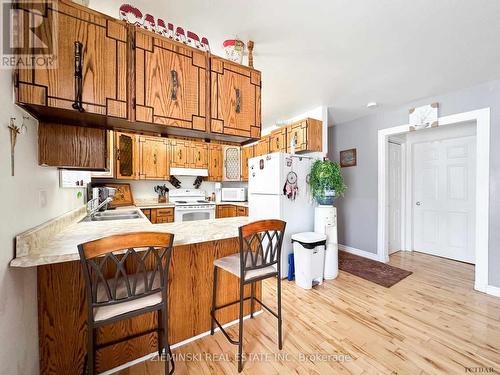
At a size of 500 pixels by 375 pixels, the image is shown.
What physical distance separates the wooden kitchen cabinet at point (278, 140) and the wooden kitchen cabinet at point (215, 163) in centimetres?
132

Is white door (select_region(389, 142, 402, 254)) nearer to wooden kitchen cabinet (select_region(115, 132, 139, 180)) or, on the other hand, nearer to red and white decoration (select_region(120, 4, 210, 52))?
red and white decoration (select_region(120, 4, 210, 52))

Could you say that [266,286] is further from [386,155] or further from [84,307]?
[386,155]

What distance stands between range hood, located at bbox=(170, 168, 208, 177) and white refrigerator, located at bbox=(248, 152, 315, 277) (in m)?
1.66

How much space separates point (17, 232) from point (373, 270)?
150 inches

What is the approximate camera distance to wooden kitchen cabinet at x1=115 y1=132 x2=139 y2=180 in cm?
358

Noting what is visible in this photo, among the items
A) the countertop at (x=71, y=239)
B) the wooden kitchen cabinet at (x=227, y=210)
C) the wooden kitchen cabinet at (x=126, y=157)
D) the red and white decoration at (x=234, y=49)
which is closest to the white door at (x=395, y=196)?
the wooden kitchen cabinet at (x=227, y=210)

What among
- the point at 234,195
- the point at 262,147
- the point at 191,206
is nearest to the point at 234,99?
the point at 262,147

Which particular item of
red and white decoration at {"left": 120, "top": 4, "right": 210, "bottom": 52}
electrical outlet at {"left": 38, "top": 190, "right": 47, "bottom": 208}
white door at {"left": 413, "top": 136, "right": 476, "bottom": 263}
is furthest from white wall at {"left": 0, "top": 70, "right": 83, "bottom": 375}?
white door at {"left": 413, "top": 136, "right": 476, "bottom": 263}

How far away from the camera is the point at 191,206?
4.02m

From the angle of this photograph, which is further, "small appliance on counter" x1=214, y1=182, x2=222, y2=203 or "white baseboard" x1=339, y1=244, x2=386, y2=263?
"small appliance on counter" x1=214, y1=182, x2=222, y2=203

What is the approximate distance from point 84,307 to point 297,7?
8.11 ft

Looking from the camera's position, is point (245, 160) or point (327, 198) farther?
point (245, 160)

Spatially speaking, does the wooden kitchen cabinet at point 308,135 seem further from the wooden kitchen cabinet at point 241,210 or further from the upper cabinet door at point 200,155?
the upper cabinet door at point 200,155

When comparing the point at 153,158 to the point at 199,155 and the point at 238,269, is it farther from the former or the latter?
the point at 238,269
